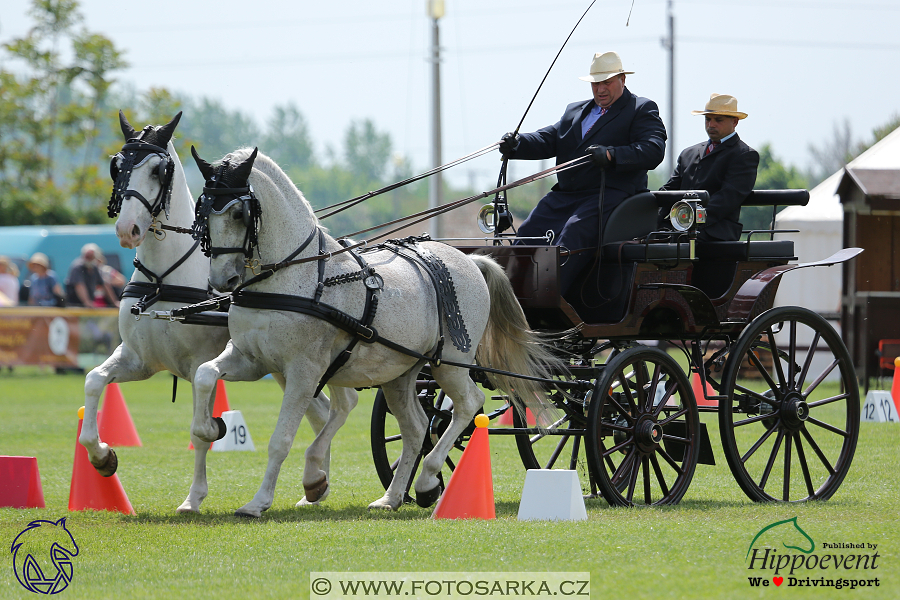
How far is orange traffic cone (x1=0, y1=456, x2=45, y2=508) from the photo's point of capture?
23.1ft

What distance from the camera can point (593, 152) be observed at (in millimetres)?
7098

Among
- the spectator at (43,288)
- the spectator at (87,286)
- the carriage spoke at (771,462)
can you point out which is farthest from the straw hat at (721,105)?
the spectator at (43,288)

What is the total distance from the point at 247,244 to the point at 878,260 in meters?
13.0

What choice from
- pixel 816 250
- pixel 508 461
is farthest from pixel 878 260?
pixel 508 461

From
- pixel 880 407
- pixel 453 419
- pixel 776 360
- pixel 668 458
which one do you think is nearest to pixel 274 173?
pixel 453 419

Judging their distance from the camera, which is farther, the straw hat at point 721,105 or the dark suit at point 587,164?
the straw hat at point 721,105

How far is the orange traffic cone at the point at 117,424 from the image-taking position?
1098 centimetres

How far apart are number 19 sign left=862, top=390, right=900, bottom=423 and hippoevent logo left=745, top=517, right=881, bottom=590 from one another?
7.04m

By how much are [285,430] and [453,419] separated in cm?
133

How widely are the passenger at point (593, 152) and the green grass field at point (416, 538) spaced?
1.83 meters

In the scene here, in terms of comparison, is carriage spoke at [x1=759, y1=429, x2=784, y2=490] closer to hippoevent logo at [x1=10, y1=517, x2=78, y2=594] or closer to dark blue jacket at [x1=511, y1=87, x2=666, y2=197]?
dark blue jacket at [x1=511, y1=87, x2=666, y2=197]

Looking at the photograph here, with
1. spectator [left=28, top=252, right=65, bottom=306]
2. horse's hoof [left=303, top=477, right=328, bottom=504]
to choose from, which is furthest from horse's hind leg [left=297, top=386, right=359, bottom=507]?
spectator [left=28, top=252, right=65, bottom=306]

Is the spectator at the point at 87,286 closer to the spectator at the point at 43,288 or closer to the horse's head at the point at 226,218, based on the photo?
the spectator at the point at 43,288

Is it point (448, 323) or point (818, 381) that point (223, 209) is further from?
point (818, 381)
